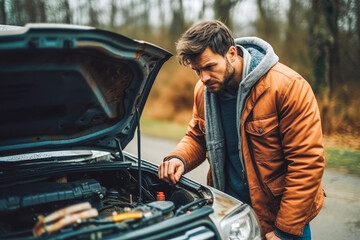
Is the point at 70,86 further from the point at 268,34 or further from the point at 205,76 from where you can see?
the point at 268,34

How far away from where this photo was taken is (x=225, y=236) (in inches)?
72.1

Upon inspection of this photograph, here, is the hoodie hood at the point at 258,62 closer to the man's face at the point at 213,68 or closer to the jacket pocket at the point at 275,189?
the man's face at the point at 213,68

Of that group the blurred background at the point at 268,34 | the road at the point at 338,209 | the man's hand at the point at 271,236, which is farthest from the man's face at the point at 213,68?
the blurred background at the point at 268,34

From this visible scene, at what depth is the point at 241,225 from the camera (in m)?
1.95

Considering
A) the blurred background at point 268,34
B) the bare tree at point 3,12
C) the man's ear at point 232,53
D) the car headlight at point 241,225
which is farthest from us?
the bare tree at point 3,12

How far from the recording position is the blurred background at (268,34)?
25.7 ft

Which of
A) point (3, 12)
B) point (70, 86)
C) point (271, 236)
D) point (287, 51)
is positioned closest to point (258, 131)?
point (271, 236)

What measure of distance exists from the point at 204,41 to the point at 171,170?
0.91m

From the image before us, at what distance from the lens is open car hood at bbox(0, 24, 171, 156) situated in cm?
172

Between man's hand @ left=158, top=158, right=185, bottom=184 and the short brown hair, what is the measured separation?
0.74 meters

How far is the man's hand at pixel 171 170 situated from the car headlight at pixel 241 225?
512mm

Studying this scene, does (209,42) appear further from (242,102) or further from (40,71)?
(40,71)

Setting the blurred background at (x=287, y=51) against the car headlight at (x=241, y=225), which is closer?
the car headlight at (x=241, y=225)

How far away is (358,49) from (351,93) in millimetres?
1104
